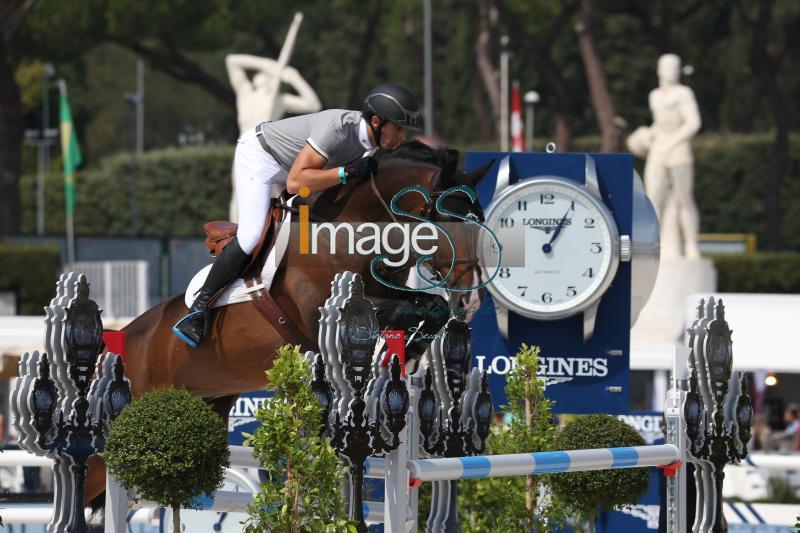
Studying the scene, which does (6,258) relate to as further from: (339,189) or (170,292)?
(339,189)

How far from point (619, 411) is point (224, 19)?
3200 cm

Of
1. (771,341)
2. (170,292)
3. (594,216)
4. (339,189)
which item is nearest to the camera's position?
(339,189)

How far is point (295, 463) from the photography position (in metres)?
4.50

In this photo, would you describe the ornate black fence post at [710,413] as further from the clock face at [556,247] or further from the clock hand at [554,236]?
the clock hand at [554,236]

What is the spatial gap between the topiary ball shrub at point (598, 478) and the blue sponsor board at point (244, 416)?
80.7 inches

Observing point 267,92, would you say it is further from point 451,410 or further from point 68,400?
point 68,400

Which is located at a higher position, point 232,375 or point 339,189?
point 339,189

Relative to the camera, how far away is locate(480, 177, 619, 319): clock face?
618 cm

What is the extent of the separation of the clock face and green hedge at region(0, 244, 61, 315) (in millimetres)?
19305

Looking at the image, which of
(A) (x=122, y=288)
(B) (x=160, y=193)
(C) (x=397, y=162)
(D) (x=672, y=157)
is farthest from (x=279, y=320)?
(B) (x=160, y=193)

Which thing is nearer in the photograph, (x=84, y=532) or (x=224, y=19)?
(x=84, y=532)

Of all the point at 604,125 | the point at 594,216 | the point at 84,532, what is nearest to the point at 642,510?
the point at 594,216

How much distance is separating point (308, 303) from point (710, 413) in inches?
63.3

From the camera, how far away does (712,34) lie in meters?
46.2
